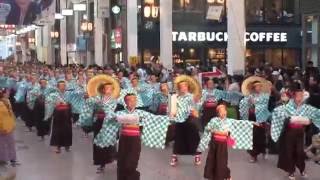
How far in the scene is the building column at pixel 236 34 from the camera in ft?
90.5

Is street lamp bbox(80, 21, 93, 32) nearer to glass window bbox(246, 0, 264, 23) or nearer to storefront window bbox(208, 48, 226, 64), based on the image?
storefront window bbox(208, 48, 226, 64)

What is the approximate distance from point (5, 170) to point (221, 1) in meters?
23.0

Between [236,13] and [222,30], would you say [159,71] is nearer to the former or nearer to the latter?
[236,13]

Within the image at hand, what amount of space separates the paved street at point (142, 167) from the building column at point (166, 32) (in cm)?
1678

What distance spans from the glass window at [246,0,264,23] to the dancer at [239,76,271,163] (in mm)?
27942

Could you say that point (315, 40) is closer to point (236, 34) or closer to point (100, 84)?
point (236, 34)

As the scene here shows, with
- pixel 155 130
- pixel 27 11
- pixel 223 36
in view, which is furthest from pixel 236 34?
pixel 27 11

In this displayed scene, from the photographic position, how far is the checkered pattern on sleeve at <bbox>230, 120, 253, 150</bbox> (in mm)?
13188

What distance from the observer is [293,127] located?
13492 mm

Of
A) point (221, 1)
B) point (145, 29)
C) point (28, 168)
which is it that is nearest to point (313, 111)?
point (28, 168)

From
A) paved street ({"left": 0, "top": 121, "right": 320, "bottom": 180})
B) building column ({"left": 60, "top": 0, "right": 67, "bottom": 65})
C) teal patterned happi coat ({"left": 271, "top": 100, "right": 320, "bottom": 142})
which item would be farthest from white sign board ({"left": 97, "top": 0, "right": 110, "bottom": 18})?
teal patterned happi coat ({"left": 271, "top": 100, "right": 320, "bottom": 142})

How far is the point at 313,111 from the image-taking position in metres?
13.4

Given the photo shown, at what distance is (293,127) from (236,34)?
14.7m

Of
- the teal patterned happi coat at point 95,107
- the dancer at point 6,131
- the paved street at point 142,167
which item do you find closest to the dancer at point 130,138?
the teal patterned happi coat at point 95,107
